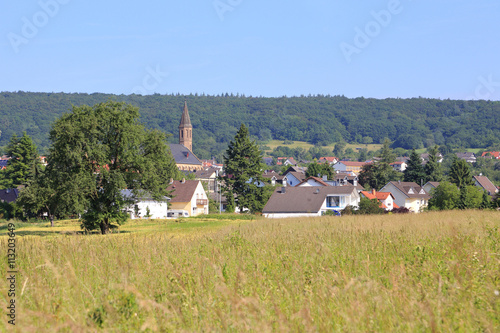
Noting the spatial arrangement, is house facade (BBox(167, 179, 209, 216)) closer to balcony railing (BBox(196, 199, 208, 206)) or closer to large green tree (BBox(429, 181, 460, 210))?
A: balcony railing (BBox(196, 199, 208, 206))

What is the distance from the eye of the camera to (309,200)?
2825 inches

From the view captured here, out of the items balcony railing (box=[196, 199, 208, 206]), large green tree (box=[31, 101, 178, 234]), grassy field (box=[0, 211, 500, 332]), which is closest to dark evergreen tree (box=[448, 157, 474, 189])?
balcony railing (box=[196, 199, 208, 206])

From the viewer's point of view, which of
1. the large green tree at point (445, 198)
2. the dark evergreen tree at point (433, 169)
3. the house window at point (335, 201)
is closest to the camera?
the large green tree at point (445, 198)

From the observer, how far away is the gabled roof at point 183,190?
87.7 metres

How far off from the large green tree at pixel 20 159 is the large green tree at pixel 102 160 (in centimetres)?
4633

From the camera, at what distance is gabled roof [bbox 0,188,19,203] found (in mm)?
77812

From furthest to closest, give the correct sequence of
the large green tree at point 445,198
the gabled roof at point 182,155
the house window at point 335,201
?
the gabled roof at point 182,155
the house window at point 335,201
the large green tree at point 445,198

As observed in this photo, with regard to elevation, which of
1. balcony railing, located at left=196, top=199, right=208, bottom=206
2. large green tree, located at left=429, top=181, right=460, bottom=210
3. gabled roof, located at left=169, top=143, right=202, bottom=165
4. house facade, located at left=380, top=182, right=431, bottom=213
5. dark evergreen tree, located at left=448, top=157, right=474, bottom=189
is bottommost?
balcony railing, located at left=196, top=199, right=208, bottom=206

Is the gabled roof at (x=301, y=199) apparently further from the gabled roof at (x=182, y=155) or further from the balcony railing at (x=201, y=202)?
the gabled roof at (x=182, y=155)

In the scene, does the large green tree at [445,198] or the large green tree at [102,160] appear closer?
the large green tree at [102,160]

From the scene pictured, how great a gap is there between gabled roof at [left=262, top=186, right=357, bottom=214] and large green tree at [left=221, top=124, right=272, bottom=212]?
634 centimetres

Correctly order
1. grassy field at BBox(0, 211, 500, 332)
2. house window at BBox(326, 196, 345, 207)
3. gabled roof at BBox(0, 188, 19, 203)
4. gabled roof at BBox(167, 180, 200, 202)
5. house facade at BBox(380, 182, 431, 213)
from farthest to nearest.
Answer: house facade at BBox(380, 182, 431, 213) < gabled roof at BBox(167, 180, 200, 202) < gabled roof at BBox(0, 188, 19, 203) < house window at BBox(326, 196, 345, 207) < grassy field at BBox(0, 211, 500, 332)

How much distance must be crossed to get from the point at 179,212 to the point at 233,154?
46.1 ft

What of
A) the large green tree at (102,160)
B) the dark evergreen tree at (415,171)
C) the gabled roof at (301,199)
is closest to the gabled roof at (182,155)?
the dark evergreen tree at (415,171)
